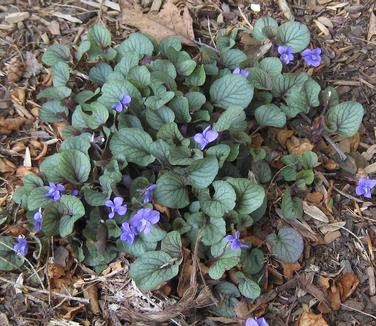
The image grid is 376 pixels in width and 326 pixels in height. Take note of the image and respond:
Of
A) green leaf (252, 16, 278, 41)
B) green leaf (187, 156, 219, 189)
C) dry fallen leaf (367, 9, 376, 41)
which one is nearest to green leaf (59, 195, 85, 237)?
green leaf (187, 156, 219, 189)

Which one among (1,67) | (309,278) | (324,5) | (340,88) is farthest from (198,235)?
(324,5)

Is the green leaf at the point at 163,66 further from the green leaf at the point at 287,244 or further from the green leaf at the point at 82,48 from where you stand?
the green leaf at the point at 287,244

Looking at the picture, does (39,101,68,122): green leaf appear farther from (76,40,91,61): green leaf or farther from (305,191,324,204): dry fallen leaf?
(305,191,324,204): dry fallen leaf

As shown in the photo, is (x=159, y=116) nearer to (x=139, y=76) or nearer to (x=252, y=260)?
(x=139, y=76)

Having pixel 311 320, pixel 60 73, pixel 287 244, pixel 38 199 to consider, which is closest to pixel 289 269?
pixel 287 244

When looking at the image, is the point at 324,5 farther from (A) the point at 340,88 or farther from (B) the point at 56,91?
(B) the point at 56,91
